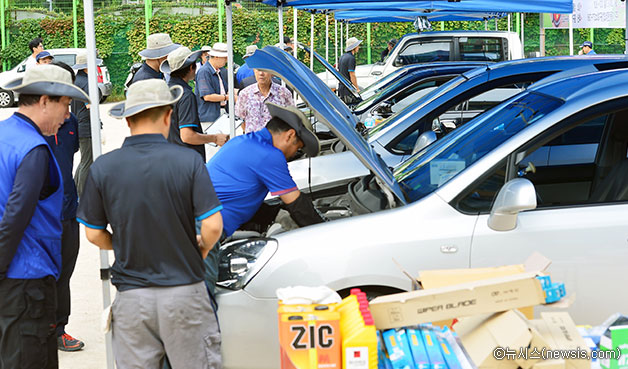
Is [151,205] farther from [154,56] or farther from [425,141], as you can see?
[154,56]

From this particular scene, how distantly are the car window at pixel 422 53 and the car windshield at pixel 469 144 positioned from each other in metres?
12.7

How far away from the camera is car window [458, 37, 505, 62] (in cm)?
1731

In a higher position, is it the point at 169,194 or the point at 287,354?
the point at 169,194

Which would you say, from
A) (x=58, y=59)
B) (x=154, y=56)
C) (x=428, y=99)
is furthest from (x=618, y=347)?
(x=58, y=59)

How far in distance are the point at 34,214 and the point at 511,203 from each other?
2.26m

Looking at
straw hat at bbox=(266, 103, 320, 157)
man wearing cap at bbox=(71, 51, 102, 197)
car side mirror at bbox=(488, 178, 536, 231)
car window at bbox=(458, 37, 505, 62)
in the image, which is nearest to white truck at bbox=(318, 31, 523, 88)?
car window at bbox=(458, 37, 505, 62)

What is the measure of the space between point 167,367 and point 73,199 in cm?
220

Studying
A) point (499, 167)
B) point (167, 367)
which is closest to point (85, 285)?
point (167, 367)

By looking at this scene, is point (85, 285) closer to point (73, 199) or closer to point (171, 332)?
point (73, 199)

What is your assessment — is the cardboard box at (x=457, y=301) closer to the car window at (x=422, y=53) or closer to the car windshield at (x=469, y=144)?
the car windshield at (x=469, y=144)

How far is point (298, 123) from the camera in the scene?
15.6 feet

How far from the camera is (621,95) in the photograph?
4371 mm

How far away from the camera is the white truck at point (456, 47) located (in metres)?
17.3

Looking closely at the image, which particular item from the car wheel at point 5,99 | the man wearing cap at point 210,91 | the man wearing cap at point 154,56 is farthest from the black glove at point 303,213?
the car wheel at point 5,99
